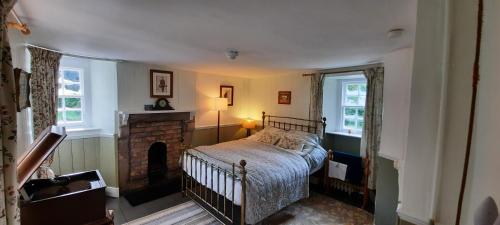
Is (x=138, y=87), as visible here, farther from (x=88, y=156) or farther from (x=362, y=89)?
(x=362, y=89)

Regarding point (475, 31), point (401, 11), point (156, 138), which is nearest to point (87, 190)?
point (475, 31)

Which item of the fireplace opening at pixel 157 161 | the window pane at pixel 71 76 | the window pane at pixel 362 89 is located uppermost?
the window pane at pixel 71 76

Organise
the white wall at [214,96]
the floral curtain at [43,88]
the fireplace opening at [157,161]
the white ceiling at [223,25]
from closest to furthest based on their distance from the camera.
Result: 1. the white ceiling at [223,25]
2. the floral curtain at [43,88]
3. the fireplace opening at [157,161]
4. the white wall at [214,96]

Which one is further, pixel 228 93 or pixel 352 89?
pixel 228 93

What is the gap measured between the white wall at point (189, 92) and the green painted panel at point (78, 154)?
2.78 ft

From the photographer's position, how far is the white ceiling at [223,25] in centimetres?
127

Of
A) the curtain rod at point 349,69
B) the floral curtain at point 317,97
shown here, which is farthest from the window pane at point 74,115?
the curtain rod at point 349,69

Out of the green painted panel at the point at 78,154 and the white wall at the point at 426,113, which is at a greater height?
the white wall at the point at 426,113

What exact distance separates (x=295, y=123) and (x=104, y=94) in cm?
346

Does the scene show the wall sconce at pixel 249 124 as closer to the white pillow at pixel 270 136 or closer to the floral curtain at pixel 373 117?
the white pillow at pixel 270 136

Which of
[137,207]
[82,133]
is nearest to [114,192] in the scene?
[137,207]

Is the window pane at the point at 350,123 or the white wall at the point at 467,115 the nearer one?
the white wall at the point at 467,115

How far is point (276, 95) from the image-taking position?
470 centimetres

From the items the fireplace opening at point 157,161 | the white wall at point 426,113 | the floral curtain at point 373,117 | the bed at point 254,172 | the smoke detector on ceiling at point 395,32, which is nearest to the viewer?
the white wall at point 426,113
